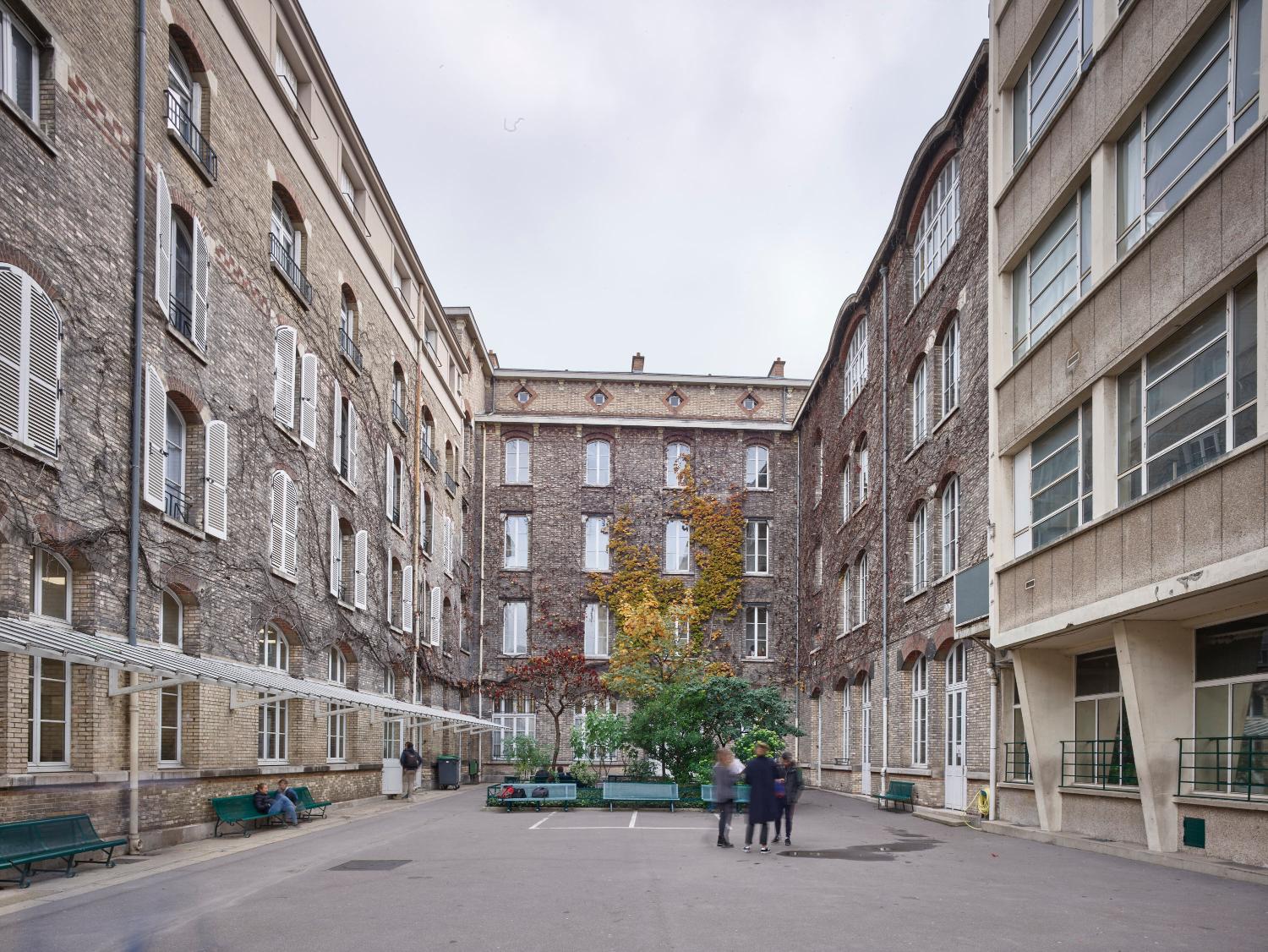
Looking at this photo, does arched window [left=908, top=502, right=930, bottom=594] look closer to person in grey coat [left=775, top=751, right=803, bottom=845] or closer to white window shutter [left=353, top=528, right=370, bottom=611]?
person in grey coat [left=775, top=751, right=803, bottom=845]

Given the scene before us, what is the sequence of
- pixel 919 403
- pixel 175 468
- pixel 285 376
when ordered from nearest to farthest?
pixel 175 468 < pixel 285 376 < pixel 919 403

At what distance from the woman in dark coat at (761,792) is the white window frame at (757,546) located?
2612 cm

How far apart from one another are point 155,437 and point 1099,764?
1398 centimetres

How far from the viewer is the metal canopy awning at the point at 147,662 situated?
33.8 ft

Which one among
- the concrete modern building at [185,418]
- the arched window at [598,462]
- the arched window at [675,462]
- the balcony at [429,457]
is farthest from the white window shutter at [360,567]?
the arched window at [675,462]

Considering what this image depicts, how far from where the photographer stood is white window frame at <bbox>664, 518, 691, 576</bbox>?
40.8 m

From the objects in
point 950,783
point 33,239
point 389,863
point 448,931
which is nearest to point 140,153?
point 33,239

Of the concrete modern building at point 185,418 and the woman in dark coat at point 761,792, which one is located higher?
the concrete modern building at point 185,418

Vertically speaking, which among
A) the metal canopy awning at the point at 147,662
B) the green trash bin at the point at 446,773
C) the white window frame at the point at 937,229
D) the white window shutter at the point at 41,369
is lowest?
the green trash bin at the point at 446,773

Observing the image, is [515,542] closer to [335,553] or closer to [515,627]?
[515,627]

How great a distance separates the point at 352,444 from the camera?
2508 cm

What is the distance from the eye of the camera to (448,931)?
8469 mm

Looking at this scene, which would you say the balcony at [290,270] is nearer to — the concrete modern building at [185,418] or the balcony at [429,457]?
the concrete modern building at [185,418]

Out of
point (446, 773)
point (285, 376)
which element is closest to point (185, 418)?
point (285, 376)
